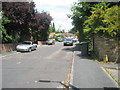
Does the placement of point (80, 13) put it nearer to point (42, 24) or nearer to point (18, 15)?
point (18, 15)

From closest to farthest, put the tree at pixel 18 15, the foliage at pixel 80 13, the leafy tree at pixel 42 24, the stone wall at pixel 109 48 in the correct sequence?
the stone wall at pixel 109 48 < the foliage at pixel 80 13 < the tree at pixel 18 15 < the leafy tree at pixel 42 24

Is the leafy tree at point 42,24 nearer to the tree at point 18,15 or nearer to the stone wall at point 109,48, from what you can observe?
the tree at point 18,15

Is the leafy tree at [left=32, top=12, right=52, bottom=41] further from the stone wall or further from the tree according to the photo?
the stone wall

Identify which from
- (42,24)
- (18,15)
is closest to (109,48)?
(18,15)

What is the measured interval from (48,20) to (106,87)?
132ft

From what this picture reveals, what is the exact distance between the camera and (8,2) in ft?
76.6

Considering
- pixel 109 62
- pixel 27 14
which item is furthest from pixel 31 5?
pixel 109 62

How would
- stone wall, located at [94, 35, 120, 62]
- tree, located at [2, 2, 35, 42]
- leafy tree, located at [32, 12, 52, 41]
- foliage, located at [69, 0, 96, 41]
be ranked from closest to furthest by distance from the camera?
stone wall, located at [94, 35, 120, 62] → foliage, located at [69, 0, 96, 41] → tree, located at [2, 2, 35, 42] → leafy tree, located at [32, 12, 52, 41]

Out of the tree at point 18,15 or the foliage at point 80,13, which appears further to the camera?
the tree at point 18,15

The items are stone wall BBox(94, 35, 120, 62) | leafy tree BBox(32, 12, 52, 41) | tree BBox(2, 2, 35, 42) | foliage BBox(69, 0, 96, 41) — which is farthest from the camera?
leafy tree BBox(32, 12, 52, 41)

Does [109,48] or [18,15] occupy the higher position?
[18,15]

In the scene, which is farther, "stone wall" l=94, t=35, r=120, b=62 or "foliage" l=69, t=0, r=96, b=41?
"foliage" l=69, t=0, r=96, b=41

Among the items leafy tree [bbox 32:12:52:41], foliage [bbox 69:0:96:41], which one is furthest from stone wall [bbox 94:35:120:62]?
leafy tree [bbox 32:12:52:41]

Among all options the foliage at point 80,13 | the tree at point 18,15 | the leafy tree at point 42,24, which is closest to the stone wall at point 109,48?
the foliage at point 80,13
